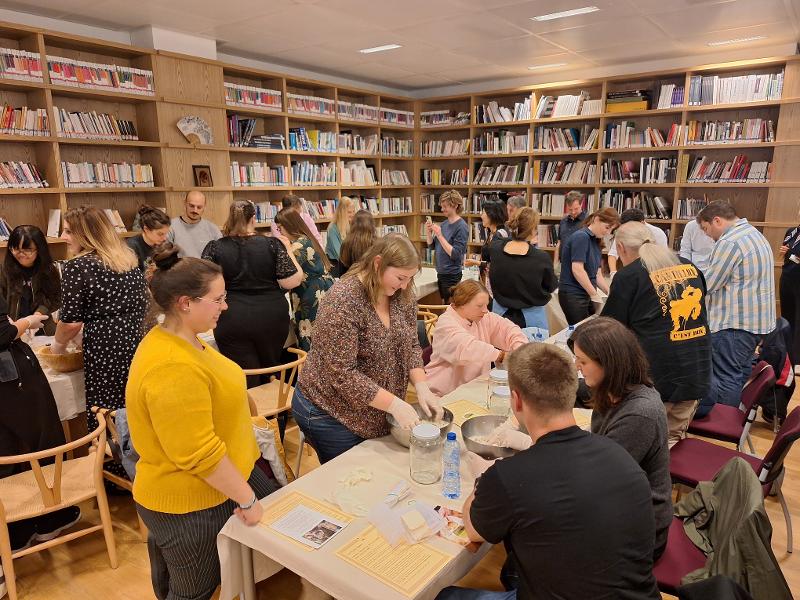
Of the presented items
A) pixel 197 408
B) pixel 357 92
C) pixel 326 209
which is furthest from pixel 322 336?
pixel 357 92

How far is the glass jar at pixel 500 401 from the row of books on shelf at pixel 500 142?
17.8 ft

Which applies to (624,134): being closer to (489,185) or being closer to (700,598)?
(489,185)

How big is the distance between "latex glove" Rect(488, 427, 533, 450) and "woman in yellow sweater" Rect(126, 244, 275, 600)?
82 centimetres

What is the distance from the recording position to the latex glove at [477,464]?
179 cm

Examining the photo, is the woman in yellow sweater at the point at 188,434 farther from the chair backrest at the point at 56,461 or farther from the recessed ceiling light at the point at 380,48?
the recessed ceiling light at the point at 380,48

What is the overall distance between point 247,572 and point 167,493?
0.34 metres

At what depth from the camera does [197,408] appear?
4.87ft

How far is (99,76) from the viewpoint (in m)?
4.39

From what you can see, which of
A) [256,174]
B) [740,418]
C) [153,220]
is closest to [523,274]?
[740,418]

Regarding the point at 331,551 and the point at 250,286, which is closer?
the point at 331,551

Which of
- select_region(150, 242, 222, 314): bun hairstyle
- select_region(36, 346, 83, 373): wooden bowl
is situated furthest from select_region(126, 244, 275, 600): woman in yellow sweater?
select_region(36, 346, 83, 373): wooden bowl

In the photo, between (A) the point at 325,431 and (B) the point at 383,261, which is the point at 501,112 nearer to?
(B) the point at 383,261

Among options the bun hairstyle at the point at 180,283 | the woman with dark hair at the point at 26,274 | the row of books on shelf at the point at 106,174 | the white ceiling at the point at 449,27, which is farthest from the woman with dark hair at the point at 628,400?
the row of books on shelf at the point at 106,174

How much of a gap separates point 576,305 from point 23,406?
3683mm
